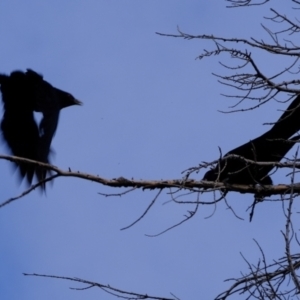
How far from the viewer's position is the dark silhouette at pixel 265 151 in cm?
482

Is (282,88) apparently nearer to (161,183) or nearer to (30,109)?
(161,183)

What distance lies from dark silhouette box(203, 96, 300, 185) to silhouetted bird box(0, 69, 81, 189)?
206 cm

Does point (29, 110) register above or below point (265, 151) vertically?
above

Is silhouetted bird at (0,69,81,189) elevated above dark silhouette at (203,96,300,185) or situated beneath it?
elevated above

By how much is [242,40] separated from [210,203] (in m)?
1.06

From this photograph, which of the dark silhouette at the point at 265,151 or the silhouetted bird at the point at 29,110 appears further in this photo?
the silhouetted bird at the point at 29,110

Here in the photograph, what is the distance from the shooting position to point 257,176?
5.18 metres

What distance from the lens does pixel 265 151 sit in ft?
17.3

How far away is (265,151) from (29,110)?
3.35m

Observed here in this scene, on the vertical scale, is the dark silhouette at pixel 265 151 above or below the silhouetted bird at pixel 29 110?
below

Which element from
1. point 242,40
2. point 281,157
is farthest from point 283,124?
point 242,40

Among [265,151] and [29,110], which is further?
[29,110]

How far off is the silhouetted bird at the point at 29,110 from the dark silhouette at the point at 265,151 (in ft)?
6.77

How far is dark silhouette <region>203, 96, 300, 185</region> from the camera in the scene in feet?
15.8
